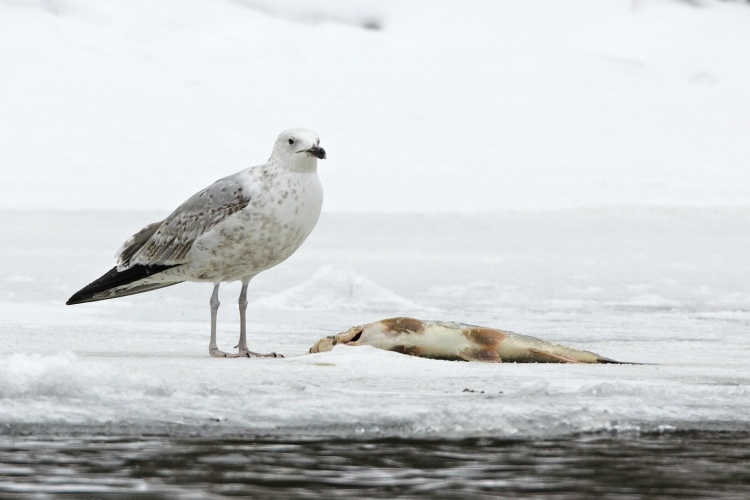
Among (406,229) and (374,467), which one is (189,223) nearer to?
(374,467)

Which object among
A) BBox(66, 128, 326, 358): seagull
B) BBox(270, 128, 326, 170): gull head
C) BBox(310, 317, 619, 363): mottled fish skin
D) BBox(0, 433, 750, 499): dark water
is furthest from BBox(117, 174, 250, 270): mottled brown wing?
BBox(0, 433, 750, 499): dark water

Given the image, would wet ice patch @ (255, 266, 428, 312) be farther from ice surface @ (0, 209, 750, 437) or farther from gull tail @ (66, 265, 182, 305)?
gull tail @ (66, 265, 182, 305)

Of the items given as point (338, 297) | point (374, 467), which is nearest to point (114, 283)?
point (338, 297)

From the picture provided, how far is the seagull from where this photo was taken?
263 inches

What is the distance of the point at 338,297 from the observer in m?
9.88

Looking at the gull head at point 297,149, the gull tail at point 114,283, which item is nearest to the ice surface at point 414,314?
the gull tail at point 114,283

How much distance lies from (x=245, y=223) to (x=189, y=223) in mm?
442

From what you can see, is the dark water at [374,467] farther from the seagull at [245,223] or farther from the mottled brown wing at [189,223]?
the mottled brown wing at [189,223]

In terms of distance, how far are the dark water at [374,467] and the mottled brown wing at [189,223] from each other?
8.06 feet

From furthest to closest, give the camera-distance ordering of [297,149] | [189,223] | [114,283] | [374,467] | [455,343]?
[114,283] → [189,223] → [297,149] → [455,343] → [374,467]

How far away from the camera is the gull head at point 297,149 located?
22.2ft

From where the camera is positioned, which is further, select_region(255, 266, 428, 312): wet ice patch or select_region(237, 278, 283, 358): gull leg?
select_region(255, 266, 428, 312): wet ice patch

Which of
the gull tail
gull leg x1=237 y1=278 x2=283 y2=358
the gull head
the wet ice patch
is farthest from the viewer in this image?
the wet ice patch

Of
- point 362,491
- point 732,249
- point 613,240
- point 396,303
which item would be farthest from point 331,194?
point 362,491
